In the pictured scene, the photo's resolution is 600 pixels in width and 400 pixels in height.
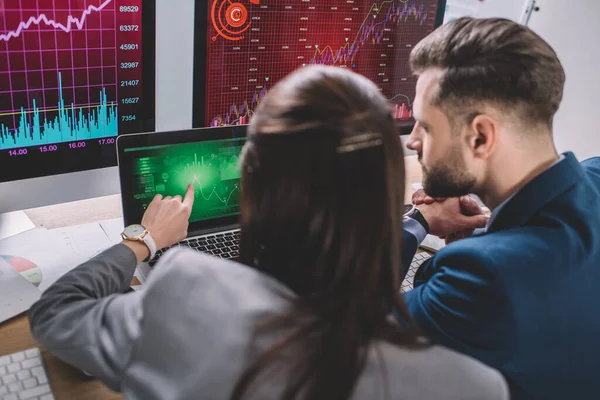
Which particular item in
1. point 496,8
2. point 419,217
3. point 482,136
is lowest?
point 419,217

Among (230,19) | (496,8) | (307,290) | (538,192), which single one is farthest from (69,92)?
(496,8)

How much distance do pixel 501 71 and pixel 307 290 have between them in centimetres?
56

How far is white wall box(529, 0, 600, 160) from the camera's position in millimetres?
1903

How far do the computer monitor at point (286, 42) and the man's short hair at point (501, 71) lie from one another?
1.58ft

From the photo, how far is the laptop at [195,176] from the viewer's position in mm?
1108

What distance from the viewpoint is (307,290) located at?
2.03 ft

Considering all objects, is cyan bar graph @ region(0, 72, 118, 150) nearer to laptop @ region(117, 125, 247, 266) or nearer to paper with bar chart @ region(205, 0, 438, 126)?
laptop @ region(117, 125, 247, 266)

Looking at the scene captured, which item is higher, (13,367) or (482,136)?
(482,136)

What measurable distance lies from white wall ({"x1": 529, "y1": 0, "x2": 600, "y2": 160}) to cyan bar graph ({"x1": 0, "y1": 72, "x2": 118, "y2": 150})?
5.31 feet

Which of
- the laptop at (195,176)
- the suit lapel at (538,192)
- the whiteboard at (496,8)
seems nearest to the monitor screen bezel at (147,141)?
the laptop at (195,176)

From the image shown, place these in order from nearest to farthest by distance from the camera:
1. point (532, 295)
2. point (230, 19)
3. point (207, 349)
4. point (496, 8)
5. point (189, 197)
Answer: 1. point (207, 349)
2. point (532, 295)
3. point (189, 197)
4. point (230, 19)
5. point (496, 8)

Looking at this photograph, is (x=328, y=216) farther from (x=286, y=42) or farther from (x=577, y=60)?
(x=577, y=60)

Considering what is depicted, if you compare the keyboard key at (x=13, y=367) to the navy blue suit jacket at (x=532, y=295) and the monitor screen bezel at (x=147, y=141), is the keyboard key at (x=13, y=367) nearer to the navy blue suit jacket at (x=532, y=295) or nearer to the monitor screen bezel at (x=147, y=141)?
the monitor screen bezel at (x=147, y=141)

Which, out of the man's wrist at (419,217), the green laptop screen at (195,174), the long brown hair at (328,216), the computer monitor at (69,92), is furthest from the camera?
the man's wrist at (419,217)
